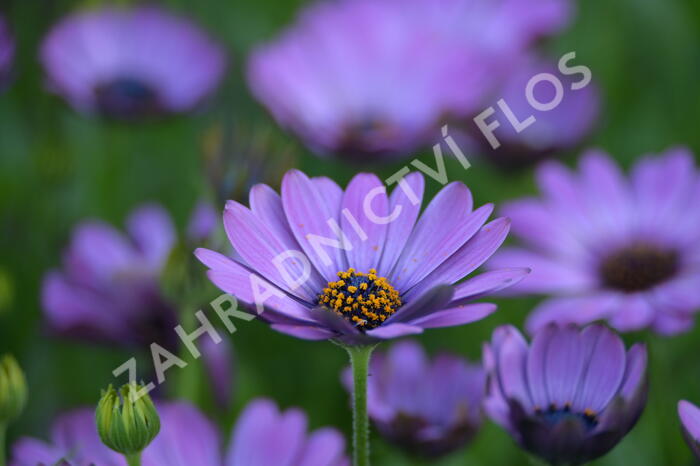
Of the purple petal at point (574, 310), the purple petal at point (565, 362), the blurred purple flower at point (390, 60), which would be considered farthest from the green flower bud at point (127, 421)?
the blurred purple flower at point (390, 60)

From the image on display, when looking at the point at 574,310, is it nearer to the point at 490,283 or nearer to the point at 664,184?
the point at 664,184

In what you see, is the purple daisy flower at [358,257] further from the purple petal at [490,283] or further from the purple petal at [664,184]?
the purple petal at [664,184]

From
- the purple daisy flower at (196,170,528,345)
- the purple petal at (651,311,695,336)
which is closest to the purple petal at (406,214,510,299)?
the purple daisy flower at (196,170,528,345)

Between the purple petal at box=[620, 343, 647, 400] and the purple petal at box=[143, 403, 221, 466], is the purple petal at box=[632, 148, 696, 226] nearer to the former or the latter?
the purple petal at box=[620, 343, 647, 400]

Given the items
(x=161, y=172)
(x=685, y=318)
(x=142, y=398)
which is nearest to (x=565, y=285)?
(x=685, y=318)

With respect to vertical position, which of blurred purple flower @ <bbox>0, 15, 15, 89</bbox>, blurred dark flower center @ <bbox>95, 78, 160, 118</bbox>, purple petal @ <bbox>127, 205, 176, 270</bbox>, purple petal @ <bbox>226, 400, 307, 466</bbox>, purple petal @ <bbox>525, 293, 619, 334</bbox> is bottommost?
purple petal @ <bbox>525, 293, 619, 334</bbox>

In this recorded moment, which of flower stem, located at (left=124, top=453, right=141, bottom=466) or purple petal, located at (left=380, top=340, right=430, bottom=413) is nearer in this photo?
flower stem, located at (left=124, top=453, right=141, bottom=466)

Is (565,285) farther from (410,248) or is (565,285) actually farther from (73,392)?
(73,392)

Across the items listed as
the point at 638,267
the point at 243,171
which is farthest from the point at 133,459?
the point at 638,267
